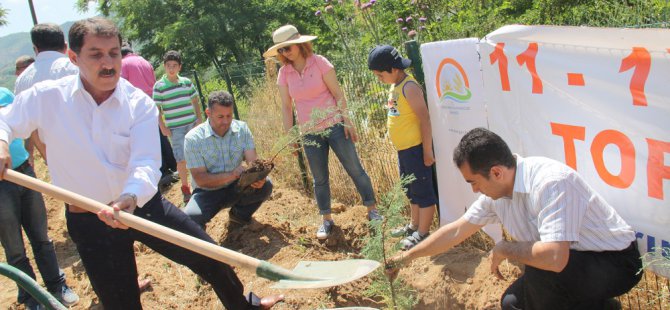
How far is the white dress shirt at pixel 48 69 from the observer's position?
413cm

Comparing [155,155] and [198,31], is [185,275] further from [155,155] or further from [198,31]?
[198,31]

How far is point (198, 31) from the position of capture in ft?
91.5

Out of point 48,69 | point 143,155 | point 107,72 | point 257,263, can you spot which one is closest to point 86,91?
point 107,72

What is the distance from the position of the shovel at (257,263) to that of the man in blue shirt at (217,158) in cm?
200

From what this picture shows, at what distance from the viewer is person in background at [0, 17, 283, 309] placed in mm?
2633

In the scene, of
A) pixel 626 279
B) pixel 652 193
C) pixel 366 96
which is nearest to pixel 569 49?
pixel 652 193

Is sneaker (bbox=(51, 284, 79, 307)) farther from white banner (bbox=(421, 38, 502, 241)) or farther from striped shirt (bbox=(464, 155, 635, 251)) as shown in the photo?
striped shirt (bbox=(464, 155, 635, 251))

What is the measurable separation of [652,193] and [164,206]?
2537 mm

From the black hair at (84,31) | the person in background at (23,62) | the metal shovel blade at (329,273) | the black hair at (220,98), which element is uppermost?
the black hair at (84,31)

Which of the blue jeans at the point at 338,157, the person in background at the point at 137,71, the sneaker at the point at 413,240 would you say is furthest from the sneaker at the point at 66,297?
the person in background at the point at 137,71

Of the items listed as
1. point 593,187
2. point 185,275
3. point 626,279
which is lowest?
point 185,275

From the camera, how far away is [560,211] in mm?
2365

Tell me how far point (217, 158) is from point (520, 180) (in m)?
2.87

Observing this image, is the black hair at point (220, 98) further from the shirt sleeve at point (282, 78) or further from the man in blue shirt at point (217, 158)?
the shirt sleeve at point (282, 78)
